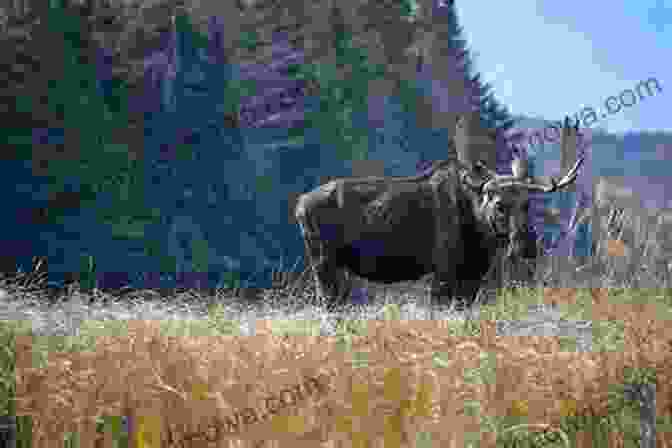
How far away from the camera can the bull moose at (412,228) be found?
6.09 meters

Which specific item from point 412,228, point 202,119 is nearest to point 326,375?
point 412,228

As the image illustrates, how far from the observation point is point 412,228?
6340mm

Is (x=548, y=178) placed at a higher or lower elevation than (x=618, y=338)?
higher

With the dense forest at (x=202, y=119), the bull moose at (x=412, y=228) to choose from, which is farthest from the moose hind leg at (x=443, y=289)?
the dense forest at (x=202, y=119)

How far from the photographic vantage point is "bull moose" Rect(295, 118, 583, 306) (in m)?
6.09

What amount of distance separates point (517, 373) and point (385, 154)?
19.3 m

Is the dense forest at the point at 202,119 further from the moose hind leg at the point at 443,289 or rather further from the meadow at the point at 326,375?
the meadow at the point at 326,375

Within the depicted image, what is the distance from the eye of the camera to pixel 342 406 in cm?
274

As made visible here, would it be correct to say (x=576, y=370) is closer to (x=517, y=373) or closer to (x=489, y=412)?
(x=517, y=373)

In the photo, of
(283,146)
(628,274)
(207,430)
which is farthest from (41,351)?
(283,146)

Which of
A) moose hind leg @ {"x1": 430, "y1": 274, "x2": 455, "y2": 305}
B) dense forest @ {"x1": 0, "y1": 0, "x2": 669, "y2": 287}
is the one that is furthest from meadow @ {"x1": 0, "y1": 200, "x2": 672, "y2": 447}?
dense forest @ {"x1": 0, "y1": 0, "x2": 669, "y2": 287}

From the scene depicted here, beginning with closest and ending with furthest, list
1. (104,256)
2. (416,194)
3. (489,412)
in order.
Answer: (489,412) < (416,194) < (104,256)

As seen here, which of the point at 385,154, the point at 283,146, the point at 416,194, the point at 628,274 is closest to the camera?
the point at 628,274

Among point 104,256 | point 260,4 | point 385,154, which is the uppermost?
point 260,4
